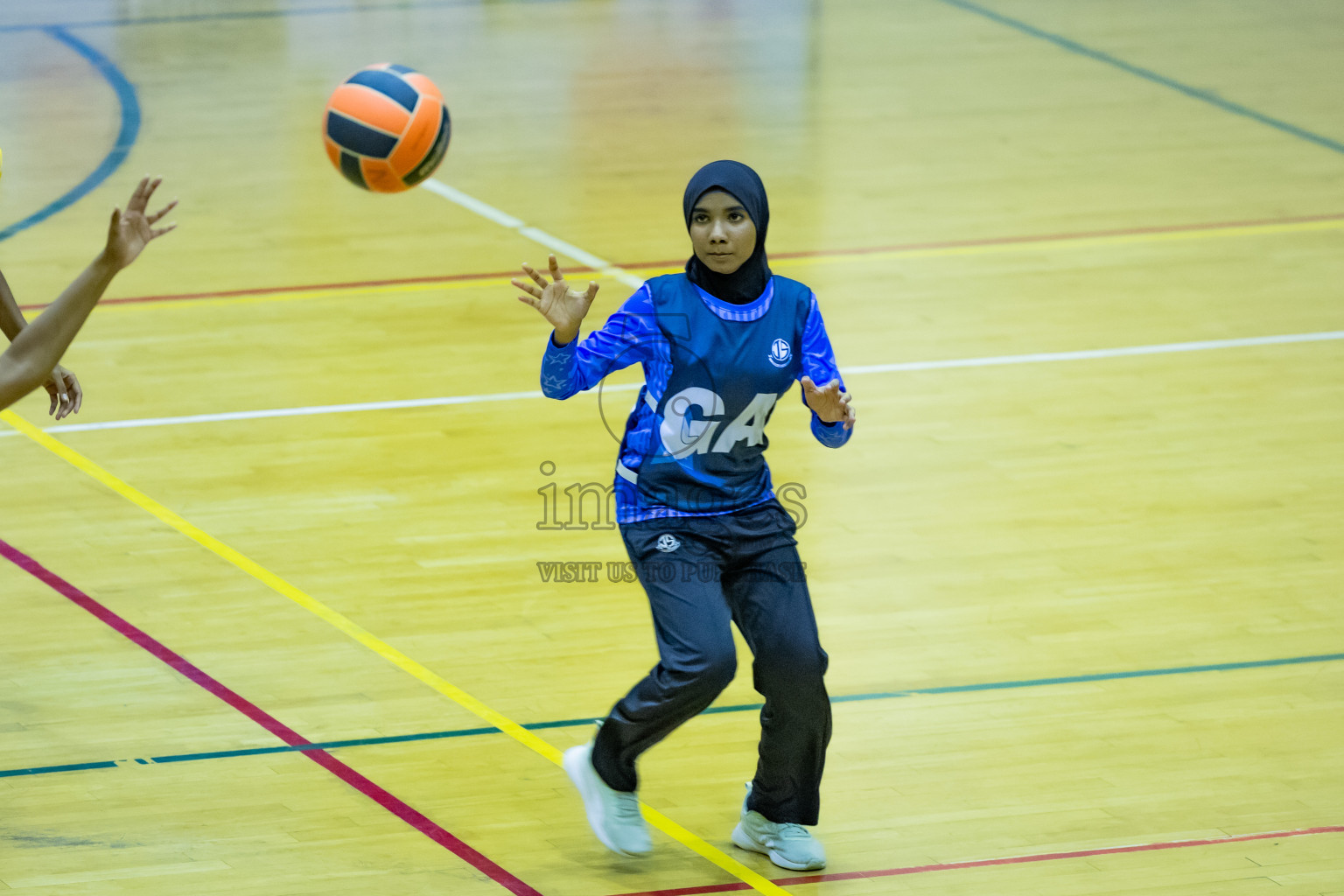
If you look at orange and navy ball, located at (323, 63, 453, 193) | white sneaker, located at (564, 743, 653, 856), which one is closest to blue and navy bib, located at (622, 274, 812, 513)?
white sneaker, located at (564, 743, 653, 856)

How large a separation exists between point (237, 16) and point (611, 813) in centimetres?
1232

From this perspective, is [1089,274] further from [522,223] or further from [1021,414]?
[522,223]

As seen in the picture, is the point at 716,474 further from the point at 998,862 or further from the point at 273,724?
the point at 273,724

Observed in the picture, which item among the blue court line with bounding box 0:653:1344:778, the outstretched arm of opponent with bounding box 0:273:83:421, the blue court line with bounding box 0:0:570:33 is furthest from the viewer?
the blue court line with bounding box 0:0:570:33

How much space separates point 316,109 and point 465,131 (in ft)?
3.85

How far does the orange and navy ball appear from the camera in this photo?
23.6 ft

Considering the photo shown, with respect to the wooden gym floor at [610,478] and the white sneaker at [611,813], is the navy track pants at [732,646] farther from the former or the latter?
the wooden gym floor at [610,478]

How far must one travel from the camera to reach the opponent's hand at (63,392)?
5.25 m

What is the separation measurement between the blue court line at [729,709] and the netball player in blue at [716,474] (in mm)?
842

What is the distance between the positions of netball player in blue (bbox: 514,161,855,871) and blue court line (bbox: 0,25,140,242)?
21.4 ft

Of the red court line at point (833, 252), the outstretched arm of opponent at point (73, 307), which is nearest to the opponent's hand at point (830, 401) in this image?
the outstretched arm of opponent at point (73, 307)

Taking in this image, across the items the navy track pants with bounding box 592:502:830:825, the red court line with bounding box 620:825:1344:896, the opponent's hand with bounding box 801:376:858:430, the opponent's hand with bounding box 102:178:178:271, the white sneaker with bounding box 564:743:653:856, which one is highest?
the opponent's hand with bounding box 102:178:178:271

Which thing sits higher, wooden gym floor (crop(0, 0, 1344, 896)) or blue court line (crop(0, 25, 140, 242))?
blue court line (crop(0, 25, 140, 242))

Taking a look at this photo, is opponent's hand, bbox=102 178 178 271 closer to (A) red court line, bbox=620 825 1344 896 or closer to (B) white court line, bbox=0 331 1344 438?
(A) red court line, bbox=620 825 1344 896
